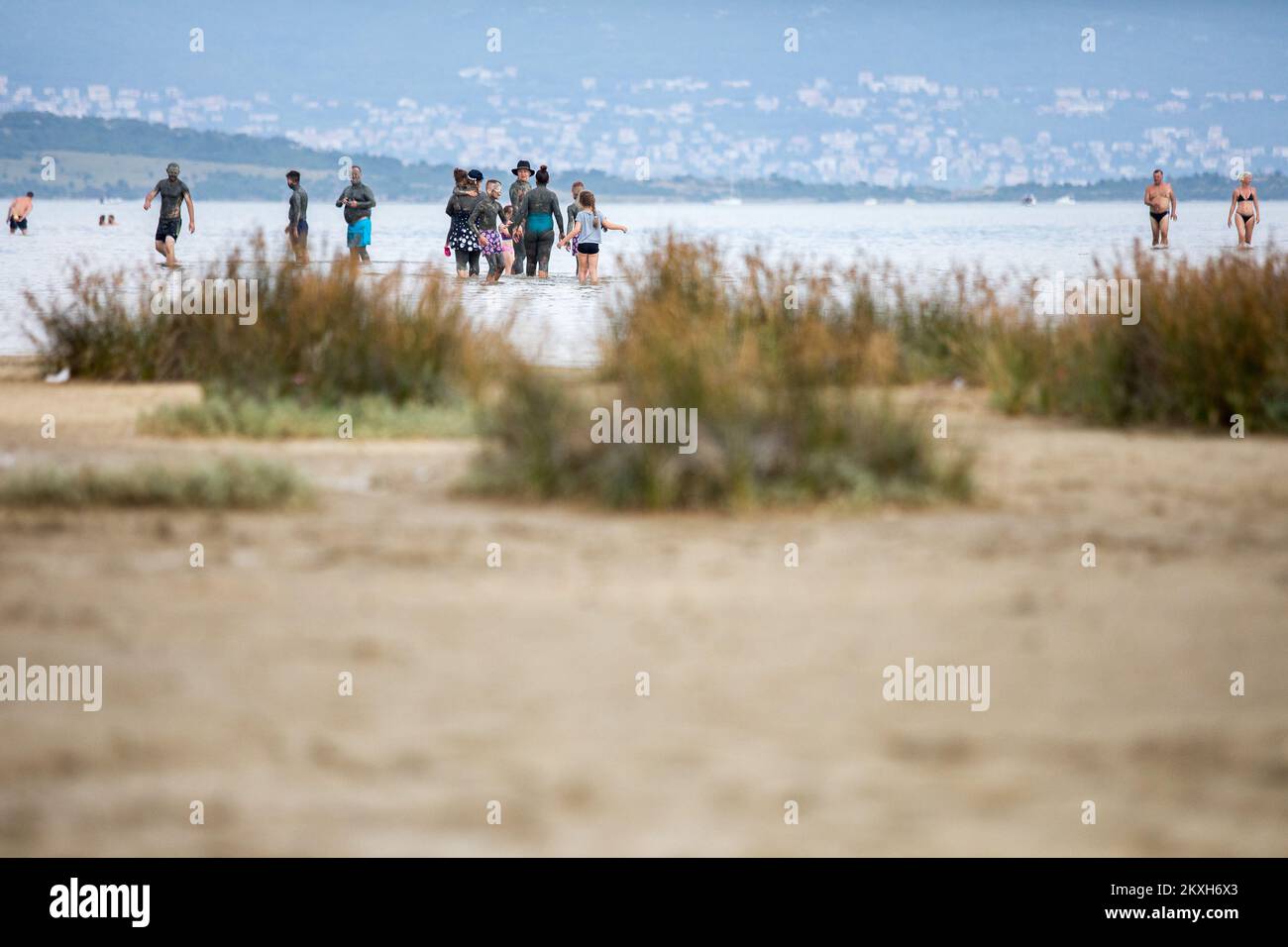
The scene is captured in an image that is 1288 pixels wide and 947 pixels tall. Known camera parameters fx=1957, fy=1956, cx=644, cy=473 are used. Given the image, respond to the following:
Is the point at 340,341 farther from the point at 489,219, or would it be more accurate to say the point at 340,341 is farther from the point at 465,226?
the point at 489,219

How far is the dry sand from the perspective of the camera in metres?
4.41

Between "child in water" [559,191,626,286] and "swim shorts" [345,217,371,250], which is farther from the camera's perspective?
"child in water" [559,191,626,286]

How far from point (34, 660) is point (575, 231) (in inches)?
937

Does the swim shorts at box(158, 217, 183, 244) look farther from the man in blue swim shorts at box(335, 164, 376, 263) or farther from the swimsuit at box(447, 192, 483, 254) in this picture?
the swimsuit at box(447, 192, 483, 254)

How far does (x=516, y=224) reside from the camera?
2884 centimetres

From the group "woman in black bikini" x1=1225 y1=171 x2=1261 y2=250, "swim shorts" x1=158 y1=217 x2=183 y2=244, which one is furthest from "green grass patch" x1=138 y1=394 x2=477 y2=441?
"woman in black bikini" x1=1225 y1=171 x2=1261 y2=250

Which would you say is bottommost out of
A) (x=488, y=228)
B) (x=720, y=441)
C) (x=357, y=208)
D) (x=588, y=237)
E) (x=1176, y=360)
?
(x=720, y=441)

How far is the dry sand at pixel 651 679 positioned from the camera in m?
4.41

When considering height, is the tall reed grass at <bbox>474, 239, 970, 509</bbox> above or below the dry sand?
above

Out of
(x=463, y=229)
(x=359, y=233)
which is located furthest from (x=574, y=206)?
(x=359, y=233)

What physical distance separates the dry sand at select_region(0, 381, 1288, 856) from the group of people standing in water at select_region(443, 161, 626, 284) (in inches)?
737

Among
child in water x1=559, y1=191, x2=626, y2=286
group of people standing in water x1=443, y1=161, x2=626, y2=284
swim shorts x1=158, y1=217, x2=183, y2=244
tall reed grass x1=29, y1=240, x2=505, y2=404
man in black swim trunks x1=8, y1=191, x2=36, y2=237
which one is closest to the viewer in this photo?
tall reed grass x1=29, y1=240, x2=505, y2=404

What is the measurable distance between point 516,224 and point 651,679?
2373cm
